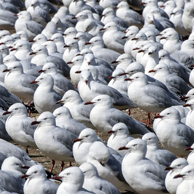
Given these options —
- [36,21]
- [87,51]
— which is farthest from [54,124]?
[36,21]

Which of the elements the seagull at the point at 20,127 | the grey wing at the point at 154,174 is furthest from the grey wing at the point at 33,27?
the grey wing at the point at 154,174

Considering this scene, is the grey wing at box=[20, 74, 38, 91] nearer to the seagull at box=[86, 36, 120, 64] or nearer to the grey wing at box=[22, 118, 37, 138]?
the grey wing at box=[22, 118, 37, 138]

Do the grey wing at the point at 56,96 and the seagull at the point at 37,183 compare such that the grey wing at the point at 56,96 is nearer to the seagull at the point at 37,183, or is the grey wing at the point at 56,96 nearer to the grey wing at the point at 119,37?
the seagull at the point at 37,183

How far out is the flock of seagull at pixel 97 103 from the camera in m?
8.83

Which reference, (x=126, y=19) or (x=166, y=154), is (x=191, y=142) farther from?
(x=126, y=19)

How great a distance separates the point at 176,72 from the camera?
1489 cm

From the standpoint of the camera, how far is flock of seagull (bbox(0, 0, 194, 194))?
8.83m

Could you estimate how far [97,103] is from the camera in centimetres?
1138

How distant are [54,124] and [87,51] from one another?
5188 mm

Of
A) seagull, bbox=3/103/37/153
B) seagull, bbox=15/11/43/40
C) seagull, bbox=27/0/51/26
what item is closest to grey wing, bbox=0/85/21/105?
seagull, bbox=3/103/37/153

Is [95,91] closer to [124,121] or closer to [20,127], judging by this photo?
[124,121]

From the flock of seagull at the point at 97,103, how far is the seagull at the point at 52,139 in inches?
0.6

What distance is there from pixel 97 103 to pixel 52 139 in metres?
1.48

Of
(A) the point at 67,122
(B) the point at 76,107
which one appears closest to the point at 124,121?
(B) the point at 76,107
